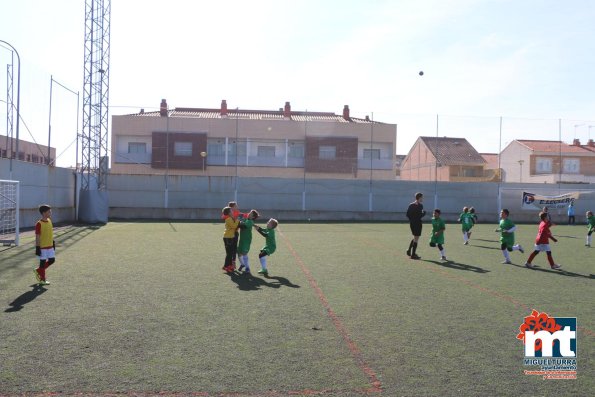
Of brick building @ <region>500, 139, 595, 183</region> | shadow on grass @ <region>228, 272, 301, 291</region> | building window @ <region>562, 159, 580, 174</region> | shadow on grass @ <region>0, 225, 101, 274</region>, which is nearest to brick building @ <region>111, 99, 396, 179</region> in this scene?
brick building @ <region>500, 139, 595, 183</region>

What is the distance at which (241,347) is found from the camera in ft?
19.5

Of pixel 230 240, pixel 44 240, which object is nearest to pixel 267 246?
pixel 230 240

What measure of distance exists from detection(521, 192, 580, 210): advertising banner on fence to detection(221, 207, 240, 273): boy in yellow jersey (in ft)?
91.2

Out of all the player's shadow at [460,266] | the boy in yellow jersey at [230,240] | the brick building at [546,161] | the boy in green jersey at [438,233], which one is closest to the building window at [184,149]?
the brick building at [546,161]

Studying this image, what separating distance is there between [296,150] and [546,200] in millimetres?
18804

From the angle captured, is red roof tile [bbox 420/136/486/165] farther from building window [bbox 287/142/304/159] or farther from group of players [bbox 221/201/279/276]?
group of players [bbox 221/201/279/276]

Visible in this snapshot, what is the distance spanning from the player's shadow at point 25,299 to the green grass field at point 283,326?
0.7 inches

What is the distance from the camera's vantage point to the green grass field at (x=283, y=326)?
4934 mm

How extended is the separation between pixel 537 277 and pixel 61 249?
12.7 meters

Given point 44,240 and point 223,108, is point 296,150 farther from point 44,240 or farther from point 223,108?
point 44,240

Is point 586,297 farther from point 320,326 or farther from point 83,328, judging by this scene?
point 83,328

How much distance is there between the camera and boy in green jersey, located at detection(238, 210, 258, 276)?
1127 centimetres

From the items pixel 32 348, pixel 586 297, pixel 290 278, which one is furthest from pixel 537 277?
pixel 32 348

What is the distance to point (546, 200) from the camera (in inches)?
1351
